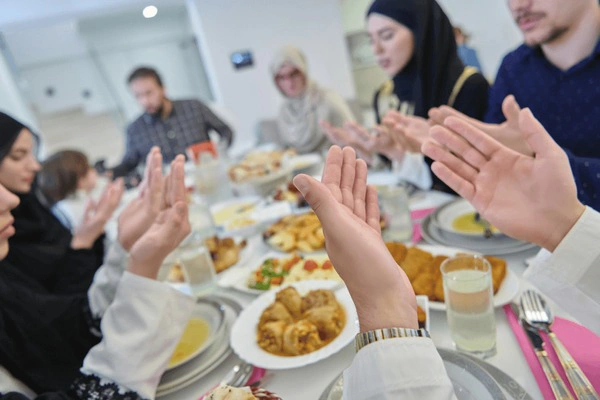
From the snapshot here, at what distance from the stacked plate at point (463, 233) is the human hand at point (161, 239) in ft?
2.50

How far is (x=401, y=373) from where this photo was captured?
0.54 metres

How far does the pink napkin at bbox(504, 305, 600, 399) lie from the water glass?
1.61ft

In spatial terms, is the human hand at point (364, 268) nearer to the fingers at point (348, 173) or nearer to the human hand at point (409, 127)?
the fingers at point (348, 173)

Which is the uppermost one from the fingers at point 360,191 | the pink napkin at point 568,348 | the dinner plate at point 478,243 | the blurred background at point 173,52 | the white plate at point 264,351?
the blurred background at point 173,52

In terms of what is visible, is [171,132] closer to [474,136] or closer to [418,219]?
[418,219]

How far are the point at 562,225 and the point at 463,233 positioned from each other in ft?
1.47

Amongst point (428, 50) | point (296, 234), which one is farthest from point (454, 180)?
point (428, 50)

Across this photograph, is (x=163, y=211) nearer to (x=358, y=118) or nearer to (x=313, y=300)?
(x=313, y=300)

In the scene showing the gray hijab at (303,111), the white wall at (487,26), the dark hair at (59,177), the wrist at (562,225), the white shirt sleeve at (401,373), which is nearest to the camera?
the white shirt sleeve at (401,373)

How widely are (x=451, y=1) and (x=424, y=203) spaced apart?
6.37 m

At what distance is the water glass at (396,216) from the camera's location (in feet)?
4.28

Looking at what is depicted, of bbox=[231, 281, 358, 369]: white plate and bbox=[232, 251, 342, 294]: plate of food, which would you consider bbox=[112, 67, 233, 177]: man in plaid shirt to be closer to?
bbox=[232, 251, 342, 294]: plate of food

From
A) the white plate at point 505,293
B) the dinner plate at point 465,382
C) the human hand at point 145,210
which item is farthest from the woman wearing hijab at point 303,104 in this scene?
the dinner plate at point 465,382

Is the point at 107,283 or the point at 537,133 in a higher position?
the point at 537,133
